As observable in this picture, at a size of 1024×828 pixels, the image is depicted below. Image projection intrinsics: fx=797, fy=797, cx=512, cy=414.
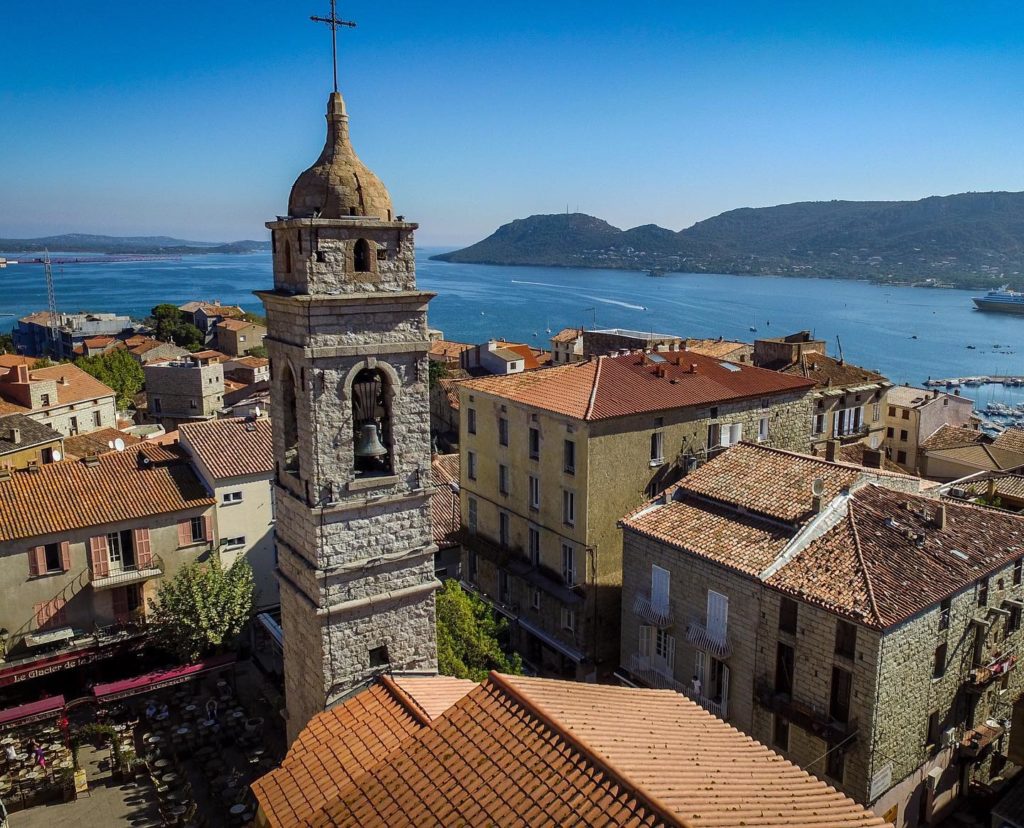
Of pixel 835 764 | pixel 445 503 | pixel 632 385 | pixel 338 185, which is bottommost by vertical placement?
pixel 835 764

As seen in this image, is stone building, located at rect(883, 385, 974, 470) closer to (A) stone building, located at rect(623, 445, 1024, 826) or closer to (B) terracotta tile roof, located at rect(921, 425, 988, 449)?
(B) terracotta tile roof, located at rect(921, 425, 988, 449)

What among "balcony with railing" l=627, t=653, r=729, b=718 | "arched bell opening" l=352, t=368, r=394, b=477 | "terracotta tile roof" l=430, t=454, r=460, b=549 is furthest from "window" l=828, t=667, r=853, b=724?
"terracotta tile roof" l=430, t=454, r=460, b=549

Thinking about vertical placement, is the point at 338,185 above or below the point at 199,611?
above

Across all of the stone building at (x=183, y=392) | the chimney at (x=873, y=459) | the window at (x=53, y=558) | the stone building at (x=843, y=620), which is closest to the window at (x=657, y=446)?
the stone building at (x=843, y=620)

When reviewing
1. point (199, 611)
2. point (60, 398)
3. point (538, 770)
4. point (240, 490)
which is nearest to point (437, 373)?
point (60, 398)

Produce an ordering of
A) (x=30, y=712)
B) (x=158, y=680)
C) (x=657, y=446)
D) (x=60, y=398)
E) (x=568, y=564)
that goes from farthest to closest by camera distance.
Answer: (x=60, y=398), (x=657, y=446), (x=568, y=564), (x=158, y=680), (x=30, y=712)

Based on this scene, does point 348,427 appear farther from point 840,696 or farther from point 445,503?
point 445,503

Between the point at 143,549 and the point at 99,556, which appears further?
the point at 143,549

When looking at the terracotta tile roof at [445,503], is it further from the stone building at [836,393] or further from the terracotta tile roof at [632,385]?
the stone building at [836,393]
